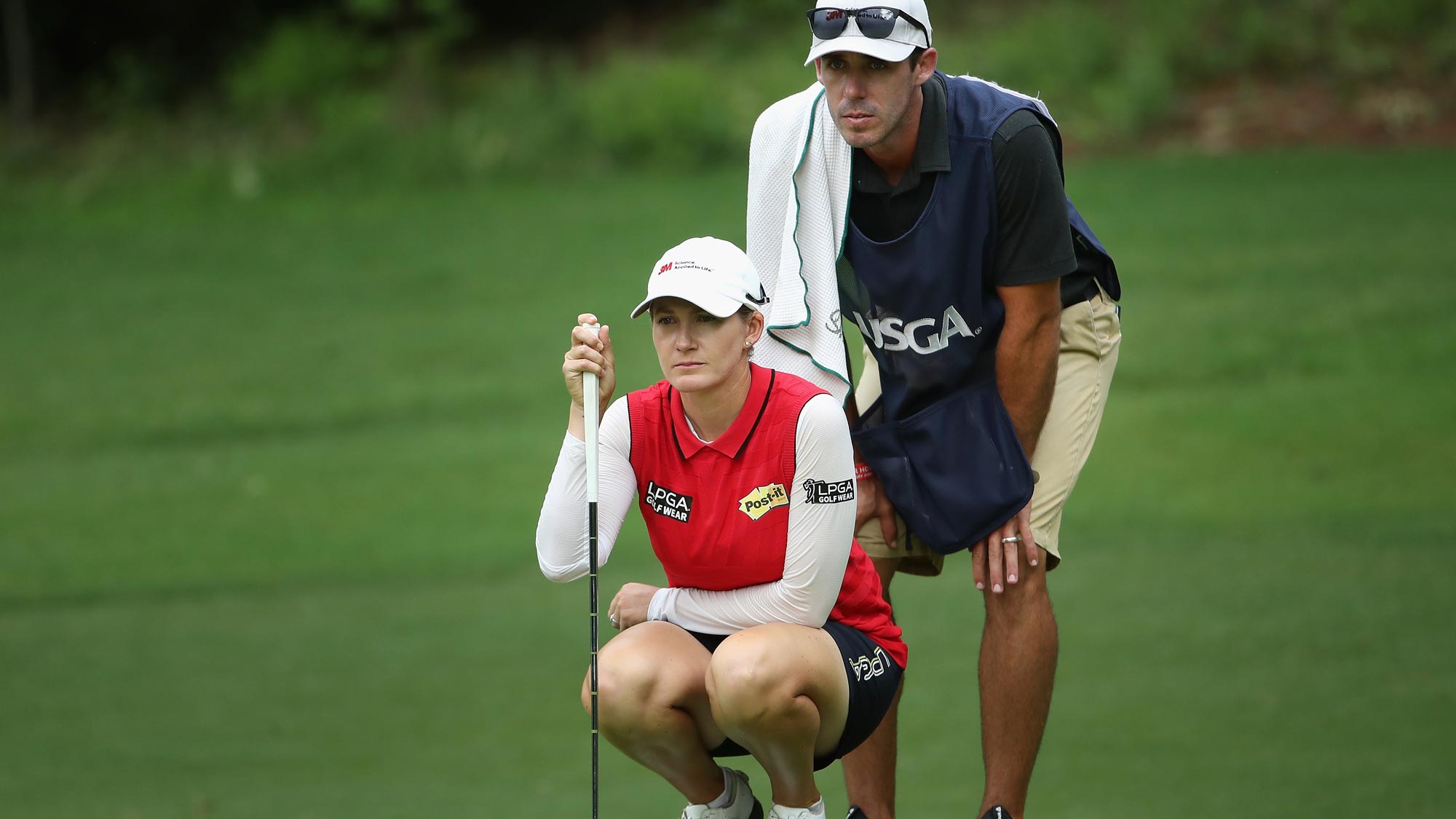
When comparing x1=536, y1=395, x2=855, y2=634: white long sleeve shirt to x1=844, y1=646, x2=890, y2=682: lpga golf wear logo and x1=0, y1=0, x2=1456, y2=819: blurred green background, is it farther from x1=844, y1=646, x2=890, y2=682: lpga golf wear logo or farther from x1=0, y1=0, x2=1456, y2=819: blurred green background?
x1=0, y1=0, x2=1456, y2=819: blurred green background

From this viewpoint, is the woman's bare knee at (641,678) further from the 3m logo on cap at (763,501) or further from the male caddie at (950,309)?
the male caddie at (950,309)

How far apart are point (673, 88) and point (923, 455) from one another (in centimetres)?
1244

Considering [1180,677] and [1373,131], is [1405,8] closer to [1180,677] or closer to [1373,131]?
[1373,131]

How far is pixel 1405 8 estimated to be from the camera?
613 inches

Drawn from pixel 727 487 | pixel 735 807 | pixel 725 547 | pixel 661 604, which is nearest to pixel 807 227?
pixel 727 487

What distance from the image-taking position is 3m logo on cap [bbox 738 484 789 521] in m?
3.62

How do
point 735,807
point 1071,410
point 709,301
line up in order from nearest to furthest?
point 709,301 < point 735,807 < point 1071,410

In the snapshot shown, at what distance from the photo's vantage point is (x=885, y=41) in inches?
147

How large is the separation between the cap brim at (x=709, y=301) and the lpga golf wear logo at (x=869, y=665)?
2.49 ft

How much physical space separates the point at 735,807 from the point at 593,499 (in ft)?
2.50

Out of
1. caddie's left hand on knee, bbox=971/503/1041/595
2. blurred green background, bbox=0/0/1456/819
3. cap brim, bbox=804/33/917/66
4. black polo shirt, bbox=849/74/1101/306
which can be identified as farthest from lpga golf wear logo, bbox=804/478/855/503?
blurred green background, bbox=0/0/1456/819

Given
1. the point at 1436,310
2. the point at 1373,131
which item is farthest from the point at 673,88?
the point at 1436,310

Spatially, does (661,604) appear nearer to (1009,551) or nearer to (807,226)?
(1009,551)

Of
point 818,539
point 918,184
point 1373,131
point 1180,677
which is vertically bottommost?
point 1180,677
